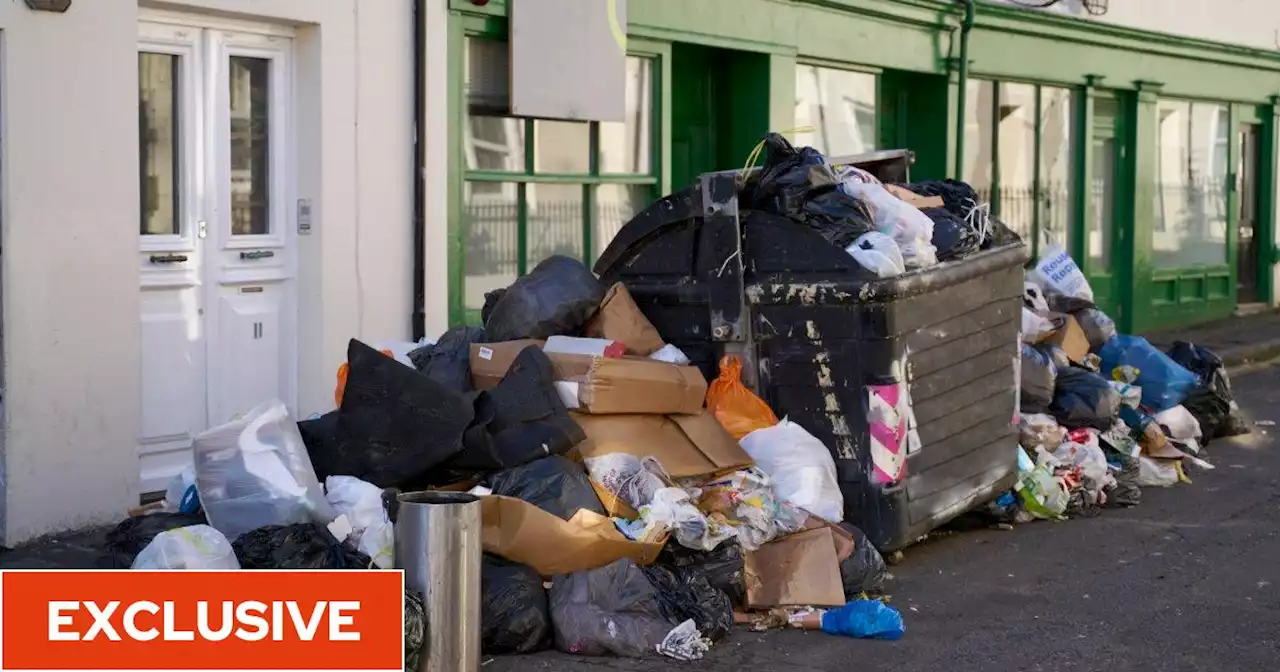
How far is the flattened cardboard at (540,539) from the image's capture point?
575 cm

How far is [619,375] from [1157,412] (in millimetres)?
4570

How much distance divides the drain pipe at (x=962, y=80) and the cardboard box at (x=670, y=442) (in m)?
7.46

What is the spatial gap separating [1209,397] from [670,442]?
5.05 meters

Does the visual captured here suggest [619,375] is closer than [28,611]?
No

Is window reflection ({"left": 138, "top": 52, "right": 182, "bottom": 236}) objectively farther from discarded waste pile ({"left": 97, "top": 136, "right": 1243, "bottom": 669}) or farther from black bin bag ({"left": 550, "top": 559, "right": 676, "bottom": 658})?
black bin bag ({"left": 550, "top": 559, "right": 676, "bottom": 658})

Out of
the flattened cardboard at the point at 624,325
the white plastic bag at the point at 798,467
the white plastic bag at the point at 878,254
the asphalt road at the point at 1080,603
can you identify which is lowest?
the asphalt road at the point at 1080,603

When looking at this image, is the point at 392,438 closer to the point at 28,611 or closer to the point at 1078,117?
the point at 28,611

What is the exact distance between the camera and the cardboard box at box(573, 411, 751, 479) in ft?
21.2

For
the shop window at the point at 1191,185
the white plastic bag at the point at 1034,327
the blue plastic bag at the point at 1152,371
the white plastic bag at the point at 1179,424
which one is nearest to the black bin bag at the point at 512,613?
the white plastic bag at the point at 1034,327

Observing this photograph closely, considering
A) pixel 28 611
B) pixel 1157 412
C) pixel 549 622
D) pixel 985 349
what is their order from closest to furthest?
pixel 28 611
pixel 549 622
pixel 985 349
pixel 1157 412

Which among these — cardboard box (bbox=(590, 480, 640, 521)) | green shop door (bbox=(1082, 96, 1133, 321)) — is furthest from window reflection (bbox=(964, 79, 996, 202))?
cardboard box (bbox=(590, 480, 640, 521))

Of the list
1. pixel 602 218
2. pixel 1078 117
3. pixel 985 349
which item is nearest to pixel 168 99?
pixel 602 218

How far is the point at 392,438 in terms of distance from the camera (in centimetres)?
618

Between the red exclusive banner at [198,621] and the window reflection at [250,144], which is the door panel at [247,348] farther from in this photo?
the red exclusive banner at [198,621]
